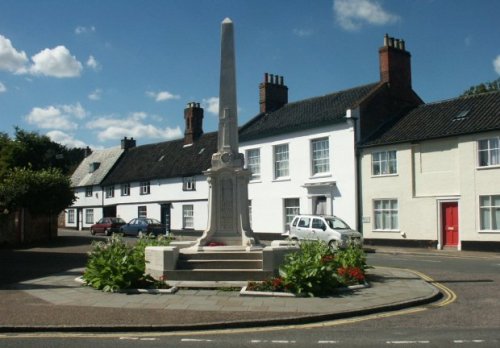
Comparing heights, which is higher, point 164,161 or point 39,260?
point 164,161

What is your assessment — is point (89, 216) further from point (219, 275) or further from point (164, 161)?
point (219, 275)

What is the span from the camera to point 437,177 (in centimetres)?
2791

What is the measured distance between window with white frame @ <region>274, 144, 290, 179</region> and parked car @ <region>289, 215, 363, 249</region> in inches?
307

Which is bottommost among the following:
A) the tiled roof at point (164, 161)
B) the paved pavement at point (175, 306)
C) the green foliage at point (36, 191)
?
the paved pavement at point (175, 306)

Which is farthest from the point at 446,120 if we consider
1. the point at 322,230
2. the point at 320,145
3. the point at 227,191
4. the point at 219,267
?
the point at 219,267

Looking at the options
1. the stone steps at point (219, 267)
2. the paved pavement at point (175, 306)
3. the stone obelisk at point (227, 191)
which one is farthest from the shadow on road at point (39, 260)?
the stone obelisk at point (227, 191)

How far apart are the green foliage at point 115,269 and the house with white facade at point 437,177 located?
1766 cm

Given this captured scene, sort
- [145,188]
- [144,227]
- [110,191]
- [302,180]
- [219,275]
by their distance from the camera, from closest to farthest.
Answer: [219,275] → [302,180] → [144,227] → [145,188] → [110,191]

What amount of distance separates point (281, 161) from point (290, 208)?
3.09m

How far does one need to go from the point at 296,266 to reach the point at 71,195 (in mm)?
25045

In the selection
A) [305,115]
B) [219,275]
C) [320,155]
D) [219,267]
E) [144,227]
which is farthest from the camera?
[144,227]

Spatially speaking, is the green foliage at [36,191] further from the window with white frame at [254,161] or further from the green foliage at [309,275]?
the green foliage at [309,275]

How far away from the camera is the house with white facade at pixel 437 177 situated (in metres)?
26.0

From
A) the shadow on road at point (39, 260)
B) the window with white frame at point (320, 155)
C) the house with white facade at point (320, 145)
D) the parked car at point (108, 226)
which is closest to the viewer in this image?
the shadow on road at point (39, 260)
